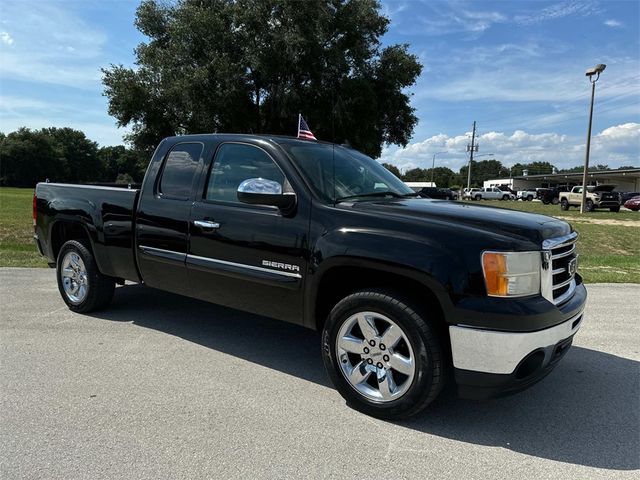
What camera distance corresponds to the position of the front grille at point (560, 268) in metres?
3.12

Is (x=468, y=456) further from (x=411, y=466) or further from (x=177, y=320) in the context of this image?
(x=177, y=320)

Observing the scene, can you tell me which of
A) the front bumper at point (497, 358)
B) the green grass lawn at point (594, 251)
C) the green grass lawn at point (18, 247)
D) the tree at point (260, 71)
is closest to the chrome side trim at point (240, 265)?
the front bumper at point (497, 358)

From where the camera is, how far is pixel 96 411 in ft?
10.7

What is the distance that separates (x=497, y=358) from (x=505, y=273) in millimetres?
499

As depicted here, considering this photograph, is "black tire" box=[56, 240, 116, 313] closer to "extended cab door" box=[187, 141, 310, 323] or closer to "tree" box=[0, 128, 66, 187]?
"extended cab door" box=[187, 141, 310, 323]

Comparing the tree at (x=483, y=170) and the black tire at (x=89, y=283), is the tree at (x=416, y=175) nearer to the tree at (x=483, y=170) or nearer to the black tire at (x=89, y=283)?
the tree at (x=483, y=170)

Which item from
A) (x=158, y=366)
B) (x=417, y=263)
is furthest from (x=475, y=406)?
(x=158, y=366)

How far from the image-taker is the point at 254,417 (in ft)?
10.6

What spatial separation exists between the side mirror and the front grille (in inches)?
69.1

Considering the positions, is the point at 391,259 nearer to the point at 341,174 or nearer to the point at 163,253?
the point at 341,174

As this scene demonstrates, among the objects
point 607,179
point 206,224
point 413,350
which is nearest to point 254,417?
point 413,350

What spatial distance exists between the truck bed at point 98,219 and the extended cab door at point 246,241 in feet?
3.10

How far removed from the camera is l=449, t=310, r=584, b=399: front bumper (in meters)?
2.89

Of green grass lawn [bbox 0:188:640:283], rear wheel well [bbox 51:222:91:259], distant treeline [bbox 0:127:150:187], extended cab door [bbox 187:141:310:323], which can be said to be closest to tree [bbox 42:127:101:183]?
distant treeline [bbox 0:127:150:187]
